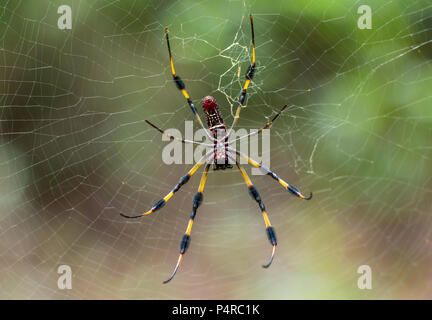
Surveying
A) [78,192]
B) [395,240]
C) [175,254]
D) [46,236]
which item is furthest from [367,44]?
[46,236]

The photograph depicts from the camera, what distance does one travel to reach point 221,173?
30.3 feet

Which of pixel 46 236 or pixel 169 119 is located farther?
pixel 46 236

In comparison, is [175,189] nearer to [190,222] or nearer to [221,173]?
[190,222]

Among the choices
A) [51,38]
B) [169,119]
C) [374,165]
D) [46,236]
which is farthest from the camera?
[46,236]

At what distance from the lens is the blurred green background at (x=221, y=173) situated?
5.97 meters

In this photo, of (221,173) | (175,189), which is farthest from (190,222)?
(221,173)

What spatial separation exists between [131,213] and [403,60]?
21.3 feet

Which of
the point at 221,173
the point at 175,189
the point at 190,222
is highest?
the point at 175,189

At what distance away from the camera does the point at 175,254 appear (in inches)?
344

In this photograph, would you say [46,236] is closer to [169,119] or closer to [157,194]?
[157,194]

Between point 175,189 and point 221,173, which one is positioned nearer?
point 175,189

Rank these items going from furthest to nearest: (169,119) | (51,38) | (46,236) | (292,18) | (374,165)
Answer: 1. (46,236)
2. (374,165)
3. (169,119)
4. (51,38)
5. (292,18)

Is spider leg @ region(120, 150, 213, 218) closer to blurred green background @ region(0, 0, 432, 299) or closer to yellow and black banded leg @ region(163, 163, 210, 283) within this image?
yellow and black banded leg @ region(163, 163, 210, 283)

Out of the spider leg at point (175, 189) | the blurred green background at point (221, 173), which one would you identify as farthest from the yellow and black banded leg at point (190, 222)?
the blurred green background at point (221, 173)
